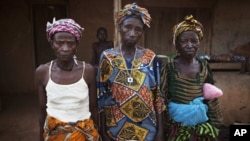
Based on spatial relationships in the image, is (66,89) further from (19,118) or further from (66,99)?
(19,118)

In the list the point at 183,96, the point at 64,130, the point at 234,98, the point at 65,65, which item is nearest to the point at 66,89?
the point at 65,65

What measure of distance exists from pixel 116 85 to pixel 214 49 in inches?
181

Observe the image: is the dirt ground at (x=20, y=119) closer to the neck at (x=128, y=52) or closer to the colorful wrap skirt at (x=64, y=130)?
the colorful wrap skirt at (x=64, y=130)

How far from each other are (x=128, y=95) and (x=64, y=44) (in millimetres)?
583

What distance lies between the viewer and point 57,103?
6.32 feet

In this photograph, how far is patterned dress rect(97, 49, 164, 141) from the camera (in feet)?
6.46

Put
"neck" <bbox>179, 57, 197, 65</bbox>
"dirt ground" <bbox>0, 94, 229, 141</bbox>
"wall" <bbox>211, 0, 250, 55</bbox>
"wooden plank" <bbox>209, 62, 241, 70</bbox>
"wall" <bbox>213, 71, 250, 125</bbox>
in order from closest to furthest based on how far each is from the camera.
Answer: "neck" <bbox>179, 57, 197, 65</bbox>
"dirt ground" <bbox>0, 94, 229, 141</bbox>
"wall" <bbox>213, 71, 250, 125</bbox>
"wooden plank" <bbox>209, 62, 241, 70</bbox>
"wall" <bbox>211, 0, 250, 55</bbox>

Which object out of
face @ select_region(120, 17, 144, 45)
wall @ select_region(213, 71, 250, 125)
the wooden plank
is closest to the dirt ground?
wall @ select_region(213, 71, 250, 125)

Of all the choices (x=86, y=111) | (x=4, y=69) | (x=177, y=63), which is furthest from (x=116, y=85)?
(x=4, y=69)

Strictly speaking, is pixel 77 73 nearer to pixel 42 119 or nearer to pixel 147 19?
pixel 42 119

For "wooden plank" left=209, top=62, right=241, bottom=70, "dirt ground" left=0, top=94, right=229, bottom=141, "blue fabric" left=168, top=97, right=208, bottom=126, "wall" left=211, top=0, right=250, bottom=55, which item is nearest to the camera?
"blue fabric" left=168, top=97, right=208, bottom=126

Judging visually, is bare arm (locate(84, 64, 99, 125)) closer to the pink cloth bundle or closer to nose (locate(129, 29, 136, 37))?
nose (locate(129, 29, 136, 37))

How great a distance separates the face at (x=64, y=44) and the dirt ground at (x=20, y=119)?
262cm

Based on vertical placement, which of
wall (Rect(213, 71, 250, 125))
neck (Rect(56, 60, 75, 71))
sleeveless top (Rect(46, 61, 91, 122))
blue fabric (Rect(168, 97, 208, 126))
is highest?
neck (Rect(56, 60, 75, 71))
